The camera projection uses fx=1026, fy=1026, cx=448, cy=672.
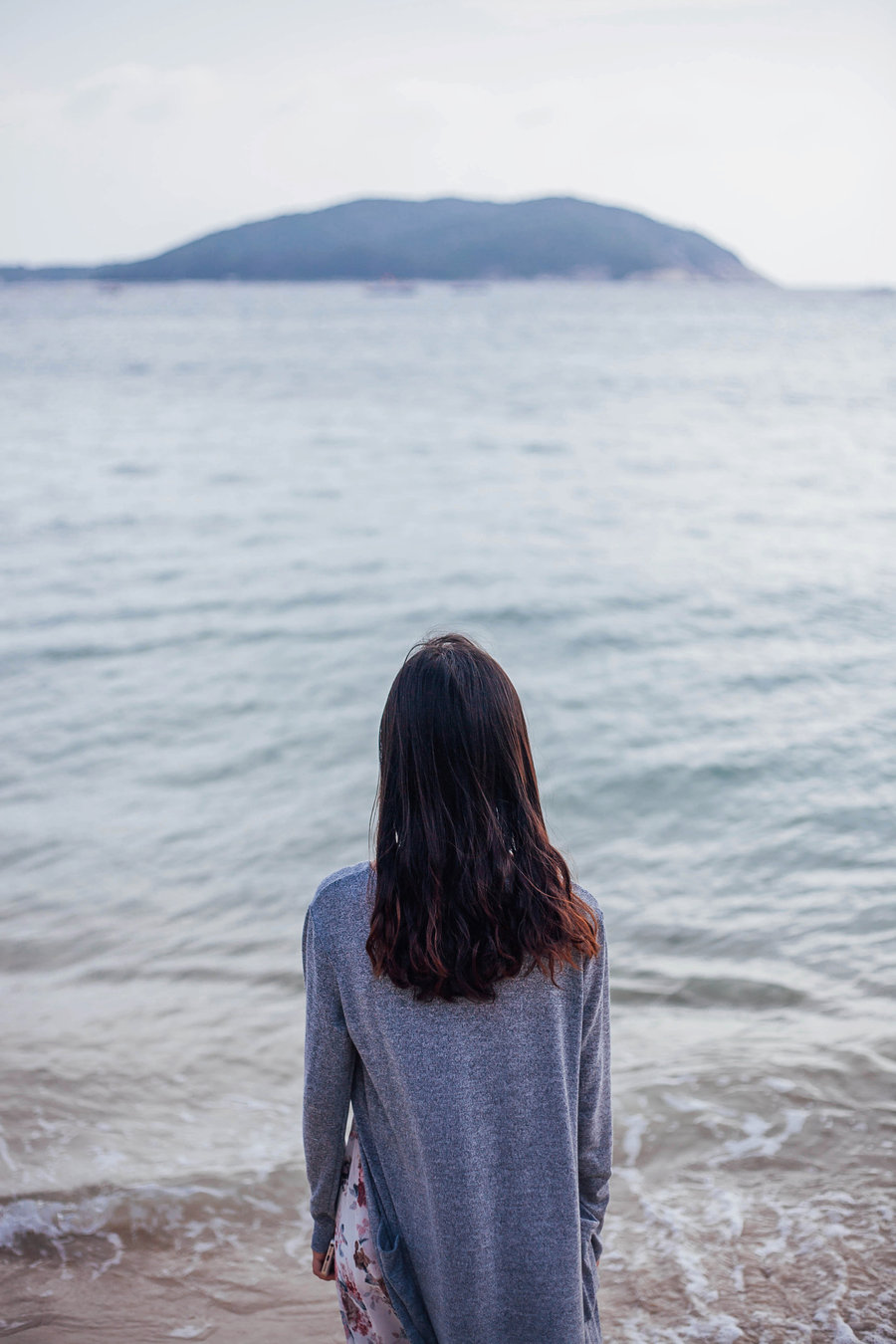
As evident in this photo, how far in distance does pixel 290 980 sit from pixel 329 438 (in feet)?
57.9

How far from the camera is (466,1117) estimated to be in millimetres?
1498

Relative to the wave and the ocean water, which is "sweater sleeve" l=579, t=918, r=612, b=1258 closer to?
the ocean water

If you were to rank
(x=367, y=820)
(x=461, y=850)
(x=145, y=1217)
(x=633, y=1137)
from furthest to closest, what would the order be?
1. (x=367, y=820)
2. (x=633, y=1137)
3. (x=145, y=1217)
4. (x=461, y=850)

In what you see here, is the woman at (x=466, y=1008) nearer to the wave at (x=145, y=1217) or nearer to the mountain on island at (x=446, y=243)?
the wave at (x=145, y=1217)

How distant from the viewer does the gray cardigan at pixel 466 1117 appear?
1.50 metres

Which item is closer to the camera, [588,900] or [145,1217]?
[588,900]

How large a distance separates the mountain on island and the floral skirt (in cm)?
10441

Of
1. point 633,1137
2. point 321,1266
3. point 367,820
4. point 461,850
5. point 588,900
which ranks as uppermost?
point 461,850

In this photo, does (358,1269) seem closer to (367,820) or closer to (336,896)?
(336,896)

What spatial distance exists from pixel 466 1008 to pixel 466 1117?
16 centimetres

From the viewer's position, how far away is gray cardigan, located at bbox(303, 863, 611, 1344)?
4.91ft

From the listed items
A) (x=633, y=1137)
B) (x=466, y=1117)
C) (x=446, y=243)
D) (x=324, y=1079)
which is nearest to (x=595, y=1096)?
(x=466, y=1117)

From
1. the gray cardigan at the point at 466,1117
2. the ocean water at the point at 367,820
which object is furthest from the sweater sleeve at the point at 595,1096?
the ocean water at the point at 367,820

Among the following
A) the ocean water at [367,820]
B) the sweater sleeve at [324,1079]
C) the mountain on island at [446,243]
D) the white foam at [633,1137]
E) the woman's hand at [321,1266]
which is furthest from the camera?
the mountain on island at [446,243]
